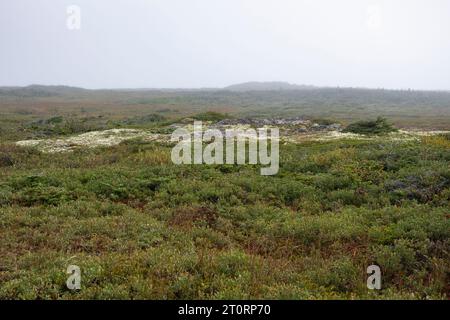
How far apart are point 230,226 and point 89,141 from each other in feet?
64.0

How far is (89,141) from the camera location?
95.8ft

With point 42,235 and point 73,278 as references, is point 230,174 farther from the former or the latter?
point 73,278

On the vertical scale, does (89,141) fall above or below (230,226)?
above

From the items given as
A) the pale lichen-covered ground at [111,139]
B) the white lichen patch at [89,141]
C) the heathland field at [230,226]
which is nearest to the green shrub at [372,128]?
the pale lichen-covered ground at [111,139]

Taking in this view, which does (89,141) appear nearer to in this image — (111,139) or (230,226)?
(111,139)

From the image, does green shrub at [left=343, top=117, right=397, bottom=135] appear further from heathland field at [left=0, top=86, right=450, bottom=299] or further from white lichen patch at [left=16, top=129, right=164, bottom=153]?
white lichen patch at [left=16, top=129, right=164, bottom=153]

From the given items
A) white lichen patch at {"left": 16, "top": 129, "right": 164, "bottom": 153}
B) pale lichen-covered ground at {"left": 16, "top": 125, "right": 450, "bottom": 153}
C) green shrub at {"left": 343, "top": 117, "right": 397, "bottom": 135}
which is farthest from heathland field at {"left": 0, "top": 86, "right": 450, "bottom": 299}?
green shrub at {"left": 343, "top": 117, "right": 397, "bottom": 135}

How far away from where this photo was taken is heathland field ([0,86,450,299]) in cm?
811

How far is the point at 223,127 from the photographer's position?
117ft

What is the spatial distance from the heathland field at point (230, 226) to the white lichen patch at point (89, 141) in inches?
153

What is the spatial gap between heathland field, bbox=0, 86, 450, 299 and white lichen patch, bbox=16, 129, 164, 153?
388 cm

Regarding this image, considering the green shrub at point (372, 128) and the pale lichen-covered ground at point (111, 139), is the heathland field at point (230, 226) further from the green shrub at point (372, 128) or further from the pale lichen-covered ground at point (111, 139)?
the green shrub at point (372, 128)

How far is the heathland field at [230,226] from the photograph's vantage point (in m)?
8.11

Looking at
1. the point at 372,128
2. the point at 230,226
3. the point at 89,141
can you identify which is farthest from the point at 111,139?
the point at 372,128
